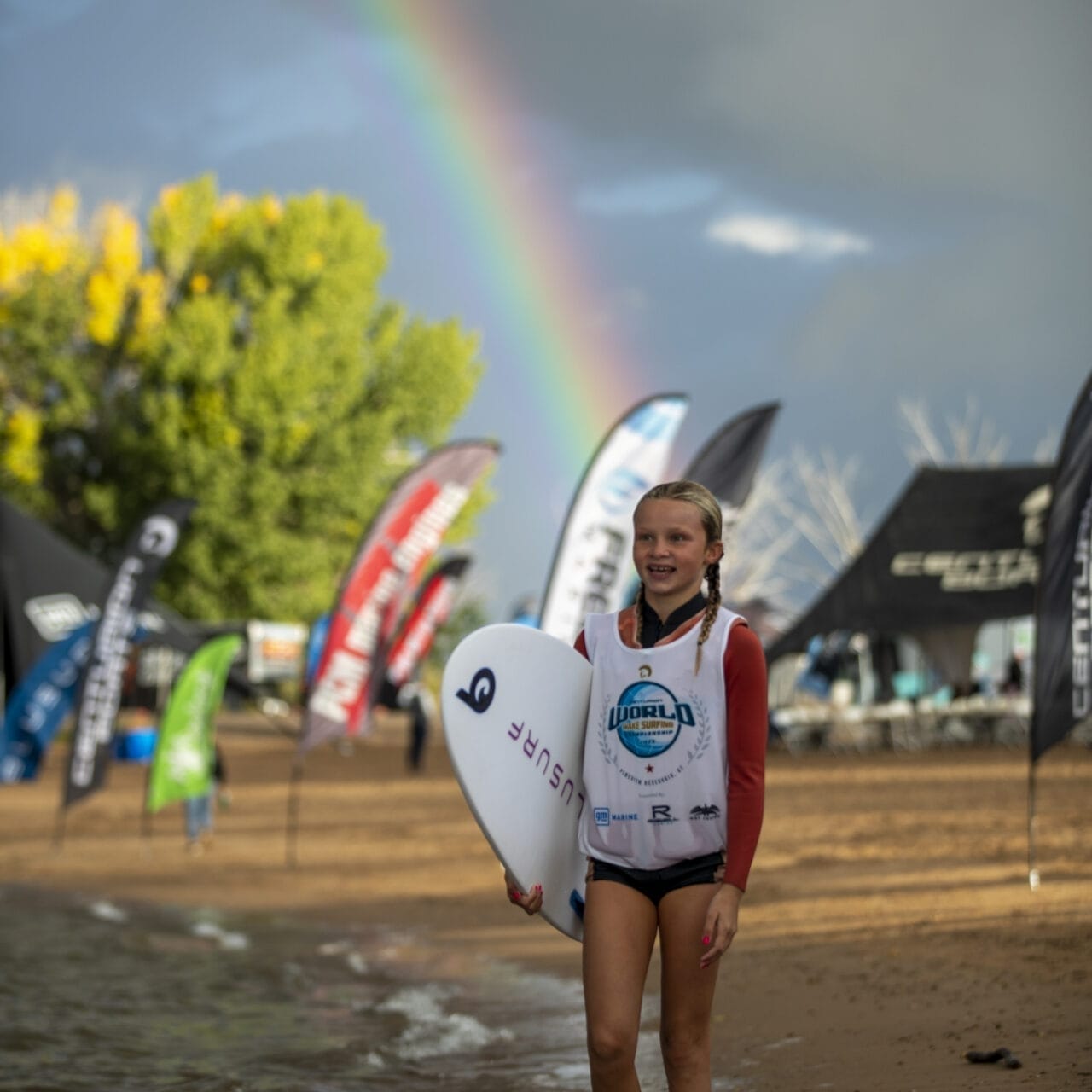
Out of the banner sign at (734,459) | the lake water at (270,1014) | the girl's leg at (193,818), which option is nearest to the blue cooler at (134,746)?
the girl's leg at (193,818)

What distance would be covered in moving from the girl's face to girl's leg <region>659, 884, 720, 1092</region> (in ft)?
2.45

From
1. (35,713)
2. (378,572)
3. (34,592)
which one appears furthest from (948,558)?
(35,713)

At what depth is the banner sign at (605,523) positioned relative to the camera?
10891mm

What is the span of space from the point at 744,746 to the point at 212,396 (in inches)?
1558

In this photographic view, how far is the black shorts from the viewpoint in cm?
379

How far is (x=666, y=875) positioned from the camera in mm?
3811

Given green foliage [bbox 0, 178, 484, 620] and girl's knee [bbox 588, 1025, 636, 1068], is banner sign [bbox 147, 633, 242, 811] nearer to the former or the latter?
girl's knee [bbox 588, 1025, 636, 1068]

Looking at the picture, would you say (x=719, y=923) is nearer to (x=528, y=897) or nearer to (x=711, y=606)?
(x=528, y=897)

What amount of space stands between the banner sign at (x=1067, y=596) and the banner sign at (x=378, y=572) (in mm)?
6021

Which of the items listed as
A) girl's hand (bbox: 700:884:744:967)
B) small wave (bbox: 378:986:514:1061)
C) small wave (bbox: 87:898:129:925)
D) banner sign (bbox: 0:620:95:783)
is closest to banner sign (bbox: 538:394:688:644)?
small wave (bbox: 378:986:514:1061)

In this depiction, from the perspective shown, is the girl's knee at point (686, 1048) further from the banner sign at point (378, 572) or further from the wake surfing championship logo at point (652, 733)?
the banner sign at point (378, 572)

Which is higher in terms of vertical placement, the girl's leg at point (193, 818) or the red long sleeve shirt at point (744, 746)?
the red long sleeve shirt at point (744, 746)

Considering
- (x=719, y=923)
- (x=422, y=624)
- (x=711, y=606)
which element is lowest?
(x=719, y=923)

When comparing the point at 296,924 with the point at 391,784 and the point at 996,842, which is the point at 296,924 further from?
the point at 391,784
